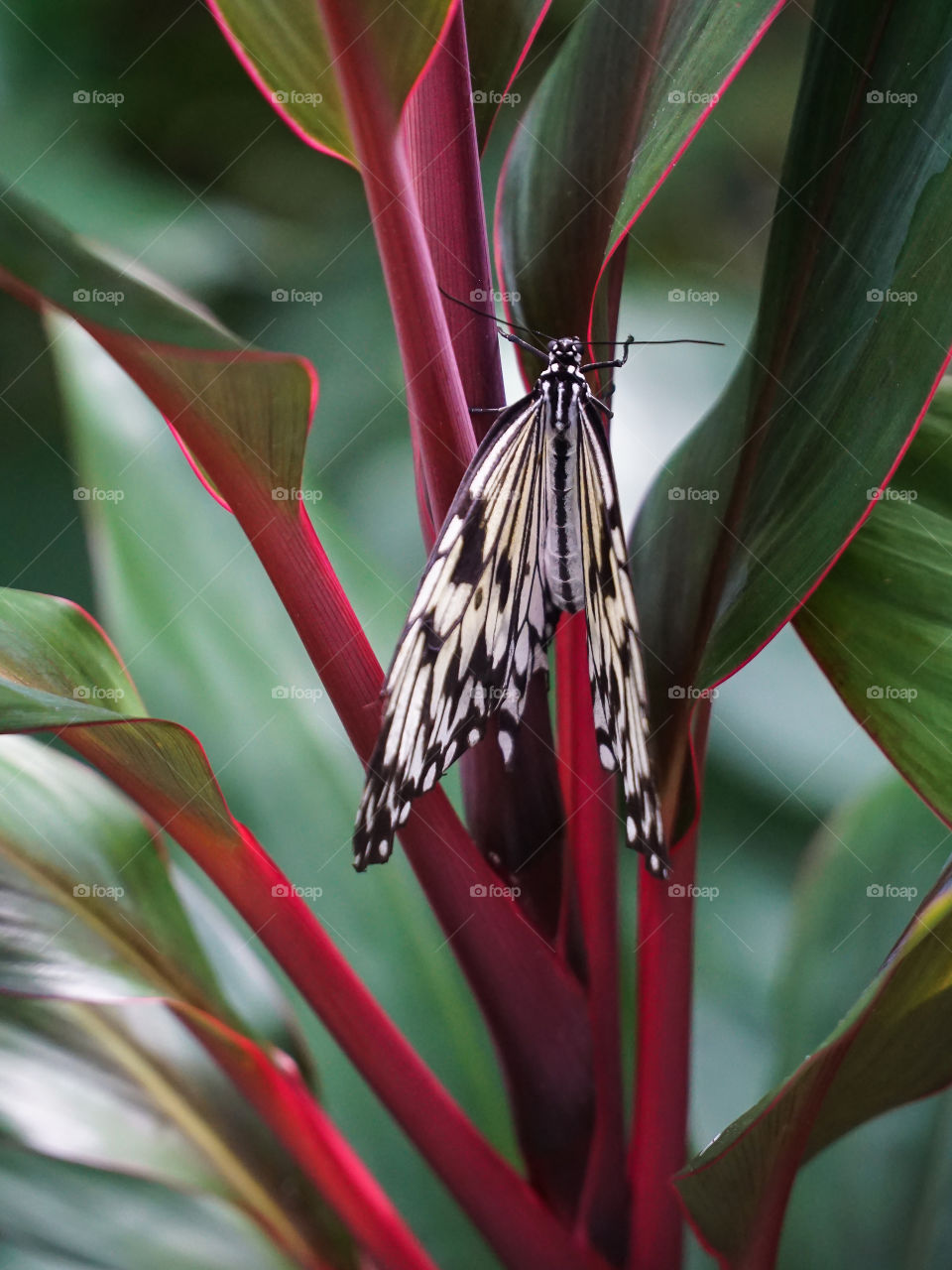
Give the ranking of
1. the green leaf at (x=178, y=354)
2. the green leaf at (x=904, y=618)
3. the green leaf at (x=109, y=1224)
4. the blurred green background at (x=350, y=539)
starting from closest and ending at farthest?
the green leaf at (x=178, y=354), the green leaf at (x=904, y=618), the green leaf at (x=109, y=1224), the blurred green background at (x=350, y=539)

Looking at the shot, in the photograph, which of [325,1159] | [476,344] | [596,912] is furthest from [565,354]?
[325,1159]

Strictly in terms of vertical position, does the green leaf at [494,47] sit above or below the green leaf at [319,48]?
above

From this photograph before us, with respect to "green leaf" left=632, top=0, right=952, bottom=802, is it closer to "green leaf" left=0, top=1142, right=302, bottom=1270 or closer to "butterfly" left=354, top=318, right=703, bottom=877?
"butterfly" left=354, top=318, right=703, bottom=877

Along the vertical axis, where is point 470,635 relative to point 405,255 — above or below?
below

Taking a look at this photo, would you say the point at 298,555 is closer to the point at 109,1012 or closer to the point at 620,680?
the point at 620,680

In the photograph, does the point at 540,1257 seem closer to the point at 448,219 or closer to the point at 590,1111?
the point at 590,1111

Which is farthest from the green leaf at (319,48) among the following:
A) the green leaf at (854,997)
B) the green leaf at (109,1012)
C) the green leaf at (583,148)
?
the green leaf at (854,997)

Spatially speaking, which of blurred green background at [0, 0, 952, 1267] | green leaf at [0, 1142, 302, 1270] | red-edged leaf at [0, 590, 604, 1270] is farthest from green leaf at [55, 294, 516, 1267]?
red-edged leaf at [0, 590, 604, 1270]

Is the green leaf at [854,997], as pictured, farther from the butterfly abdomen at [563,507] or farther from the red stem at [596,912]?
the butterfly abdomen at [563,507]
